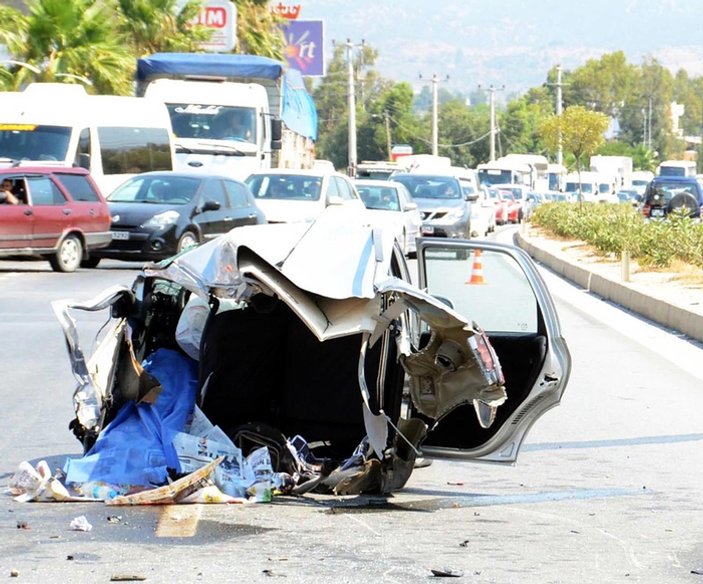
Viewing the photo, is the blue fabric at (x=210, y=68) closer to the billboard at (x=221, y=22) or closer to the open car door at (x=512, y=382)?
the billboard at (x=221, y=22)

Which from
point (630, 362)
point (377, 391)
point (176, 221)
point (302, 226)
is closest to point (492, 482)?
point (377, 391)

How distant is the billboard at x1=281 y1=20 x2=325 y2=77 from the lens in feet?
287

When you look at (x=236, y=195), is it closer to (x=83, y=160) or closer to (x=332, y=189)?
(x=332, y=189)

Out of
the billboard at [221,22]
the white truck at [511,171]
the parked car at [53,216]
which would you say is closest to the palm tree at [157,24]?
the billboard at [221,22]

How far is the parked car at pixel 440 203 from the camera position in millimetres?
34844

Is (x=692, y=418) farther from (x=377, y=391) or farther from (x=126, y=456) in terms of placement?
(x=126, y=456)

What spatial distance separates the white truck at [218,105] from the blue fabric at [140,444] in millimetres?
24448

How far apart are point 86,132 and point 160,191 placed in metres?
3.48

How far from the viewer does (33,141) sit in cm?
2877

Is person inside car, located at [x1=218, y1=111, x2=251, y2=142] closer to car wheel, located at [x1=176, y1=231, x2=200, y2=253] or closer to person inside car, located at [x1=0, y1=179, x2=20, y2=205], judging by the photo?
car wheel, located at [x1=176, y1=231, x2=200, y2=253]

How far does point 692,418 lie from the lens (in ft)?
36.2

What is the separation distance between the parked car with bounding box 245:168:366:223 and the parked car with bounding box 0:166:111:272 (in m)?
3.85

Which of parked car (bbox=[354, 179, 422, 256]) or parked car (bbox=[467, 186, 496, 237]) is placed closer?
parked car (bbox=[354, 179, 422, 256])

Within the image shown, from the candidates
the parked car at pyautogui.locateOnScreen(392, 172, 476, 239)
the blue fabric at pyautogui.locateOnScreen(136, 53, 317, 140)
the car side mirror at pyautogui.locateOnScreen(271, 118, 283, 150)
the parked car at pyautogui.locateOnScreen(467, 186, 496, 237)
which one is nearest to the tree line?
the blue fabric at pyautogui.locateOnScreen(136, 53, 317, 140)
